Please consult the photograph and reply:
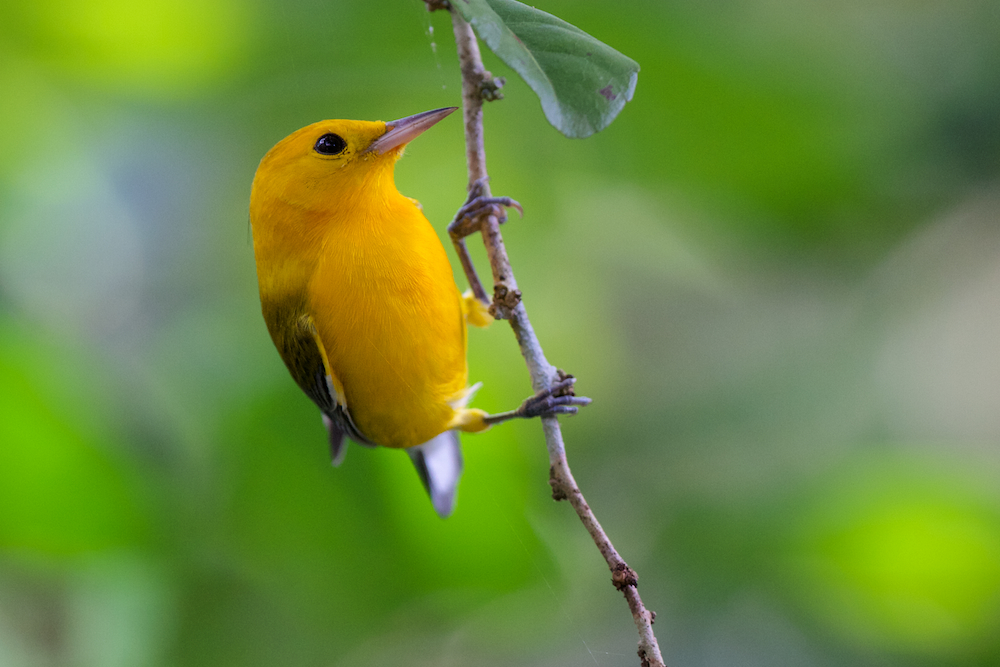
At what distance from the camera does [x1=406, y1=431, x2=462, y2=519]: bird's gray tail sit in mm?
1724

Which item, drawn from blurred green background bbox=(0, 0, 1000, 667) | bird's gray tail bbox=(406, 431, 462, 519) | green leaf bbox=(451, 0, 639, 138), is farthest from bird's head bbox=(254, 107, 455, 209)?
bird's gray tail bbox=(406, 431, 462, 519)

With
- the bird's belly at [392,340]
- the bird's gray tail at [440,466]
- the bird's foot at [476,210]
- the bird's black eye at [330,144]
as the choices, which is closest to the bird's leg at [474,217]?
the bird's foot at [476,210]

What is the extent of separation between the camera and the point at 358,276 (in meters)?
1.32

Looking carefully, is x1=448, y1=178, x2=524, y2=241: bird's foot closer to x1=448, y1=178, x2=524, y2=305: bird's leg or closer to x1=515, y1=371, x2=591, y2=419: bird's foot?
x1=448, y1=178, x2=524, y2=305: bird's leg

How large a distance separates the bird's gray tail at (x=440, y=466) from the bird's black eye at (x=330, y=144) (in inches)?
27.4

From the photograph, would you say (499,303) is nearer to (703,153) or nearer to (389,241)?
(389,241)

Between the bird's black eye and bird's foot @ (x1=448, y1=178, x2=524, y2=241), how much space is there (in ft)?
0.77

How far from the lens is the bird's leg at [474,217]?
1394mm

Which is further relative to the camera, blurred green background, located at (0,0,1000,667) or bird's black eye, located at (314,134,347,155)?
blurred green background, located at (0,0,1000,667)

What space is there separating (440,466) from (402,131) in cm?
84

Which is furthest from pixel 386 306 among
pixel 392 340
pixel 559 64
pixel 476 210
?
pixel 559 64

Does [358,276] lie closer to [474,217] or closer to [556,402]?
[474,217]

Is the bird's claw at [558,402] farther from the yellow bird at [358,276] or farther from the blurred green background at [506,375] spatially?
the blurred green background at [506,375]

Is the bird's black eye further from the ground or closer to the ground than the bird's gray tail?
further from the ground
